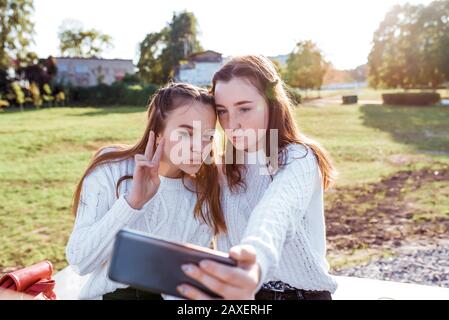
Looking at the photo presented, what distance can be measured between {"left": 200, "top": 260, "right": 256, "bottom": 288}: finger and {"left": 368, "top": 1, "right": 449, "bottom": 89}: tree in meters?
30.3

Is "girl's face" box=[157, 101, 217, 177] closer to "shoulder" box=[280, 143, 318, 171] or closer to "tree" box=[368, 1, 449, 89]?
"shoulder" box=[280, 143, 318, 171]

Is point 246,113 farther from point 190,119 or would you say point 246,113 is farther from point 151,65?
point 151,65

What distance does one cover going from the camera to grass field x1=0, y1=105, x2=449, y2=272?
Result: 20.0ft

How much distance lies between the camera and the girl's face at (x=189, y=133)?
2.02 metres

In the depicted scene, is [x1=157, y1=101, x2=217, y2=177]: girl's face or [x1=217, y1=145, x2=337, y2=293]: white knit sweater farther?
[x1=157, y1=101, x2=217, y2=177]: girl's face

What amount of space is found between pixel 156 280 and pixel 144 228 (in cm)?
120

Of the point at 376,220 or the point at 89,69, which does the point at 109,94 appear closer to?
the point at 89,69

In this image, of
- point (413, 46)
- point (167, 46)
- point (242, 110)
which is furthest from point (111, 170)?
point (167, 46)

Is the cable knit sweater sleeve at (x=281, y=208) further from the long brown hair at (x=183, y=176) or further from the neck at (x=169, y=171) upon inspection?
the neck at (x=169, y=171)

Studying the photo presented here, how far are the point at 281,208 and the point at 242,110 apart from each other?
2.30 ft

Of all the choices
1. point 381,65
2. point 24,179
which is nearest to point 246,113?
point 24,179

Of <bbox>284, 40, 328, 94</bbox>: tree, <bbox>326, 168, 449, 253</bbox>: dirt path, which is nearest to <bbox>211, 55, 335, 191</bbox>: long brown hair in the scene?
<bbox>326, 168, 449, 253</bbox>: dirt path

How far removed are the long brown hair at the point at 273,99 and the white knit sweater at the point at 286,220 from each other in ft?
0.36

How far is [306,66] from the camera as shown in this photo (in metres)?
34.8
